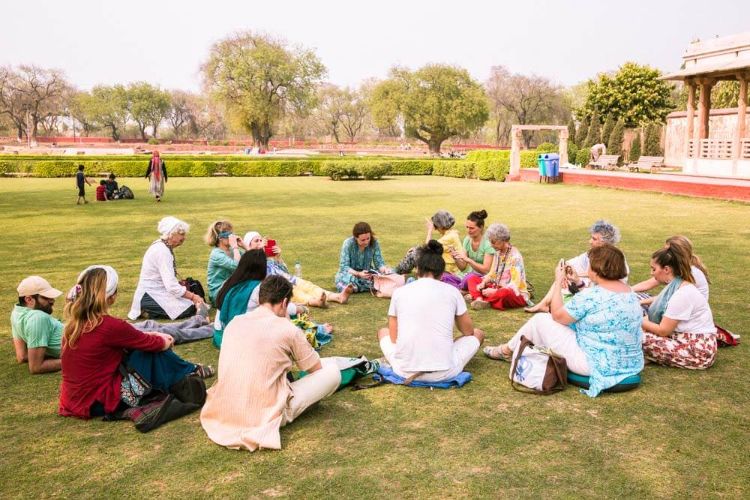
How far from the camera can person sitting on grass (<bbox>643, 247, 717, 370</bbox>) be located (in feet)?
14.5

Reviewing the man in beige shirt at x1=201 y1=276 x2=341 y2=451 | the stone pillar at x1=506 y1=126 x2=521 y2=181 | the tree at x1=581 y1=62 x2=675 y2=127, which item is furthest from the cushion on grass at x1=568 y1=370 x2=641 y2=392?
the tree at x1=581 y1=62 x2=675 y2=127

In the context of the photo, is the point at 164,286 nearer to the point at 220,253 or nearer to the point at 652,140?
the point at 220,253

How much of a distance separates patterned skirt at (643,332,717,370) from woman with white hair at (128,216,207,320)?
13.2ft

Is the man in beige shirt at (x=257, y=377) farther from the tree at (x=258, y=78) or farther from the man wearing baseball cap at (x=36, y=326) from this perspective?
the tree at (x=258, y=78)

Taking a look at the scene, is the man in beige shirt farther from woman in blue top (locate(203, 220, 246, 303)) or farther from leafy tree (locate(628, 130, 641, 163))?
leafy tree (locate(628, 130, 641, 163))

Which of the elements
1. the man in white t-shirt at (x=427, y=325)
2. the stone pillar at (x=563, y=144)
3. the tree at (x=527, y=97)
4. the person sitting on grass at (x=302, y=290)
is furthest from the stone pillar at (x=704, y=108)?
the tree at (x=527, y=97)

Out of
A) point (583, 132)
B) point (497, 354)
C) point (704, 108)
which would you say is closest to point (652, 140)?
point (583, 132)

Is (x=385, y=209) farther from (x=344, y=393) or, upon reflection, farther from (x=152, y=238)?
(x=344, y=393)

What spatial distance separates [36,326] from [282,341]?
7.13 ft

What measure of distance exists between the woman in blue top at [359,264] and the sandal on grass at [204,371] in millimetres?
2444

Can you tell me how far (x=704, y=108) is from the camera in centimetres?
2214

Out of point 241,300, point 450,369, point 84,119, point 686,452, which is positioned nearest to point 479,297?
point 450,369

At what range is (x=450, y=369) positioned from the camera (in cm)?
426

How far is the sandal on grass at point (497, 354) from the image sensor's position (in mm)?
4797
